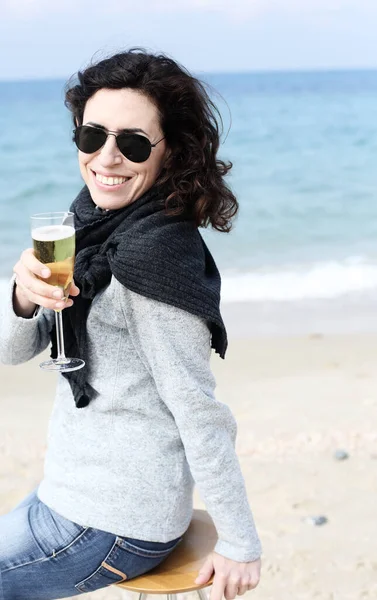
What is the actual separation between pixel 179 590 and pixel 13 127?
23.3 m

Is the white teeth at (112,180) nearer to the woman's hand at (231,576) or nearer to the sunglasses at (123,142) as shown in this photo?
the sunglasses at (123,142)

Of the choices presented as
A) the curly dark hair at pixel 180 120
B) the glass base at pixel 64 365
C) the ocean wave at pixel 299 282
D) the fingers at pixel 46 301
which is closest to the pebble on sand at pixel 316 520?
the curly dark hair at pixel 180 120

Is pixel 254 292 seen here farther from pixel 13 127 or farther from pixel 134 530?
pixel 13 127

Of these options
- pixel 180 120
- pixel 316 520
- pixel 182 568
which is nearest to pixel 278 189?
pixel 316 520

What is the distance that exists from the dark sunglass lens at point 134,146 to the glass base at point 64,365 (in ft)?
1.73

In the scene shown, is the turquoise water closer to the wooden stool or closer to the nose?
the nose

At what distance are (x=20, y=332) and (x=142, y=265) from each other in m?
0.43

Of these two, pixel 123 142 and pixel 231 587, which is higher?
pixel 123 142

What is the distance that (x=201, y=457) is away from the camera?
1.99 metres

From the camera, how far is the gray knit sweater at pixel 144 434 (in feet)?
6.53

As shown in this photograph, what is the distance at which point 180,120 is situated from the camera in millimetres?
2271

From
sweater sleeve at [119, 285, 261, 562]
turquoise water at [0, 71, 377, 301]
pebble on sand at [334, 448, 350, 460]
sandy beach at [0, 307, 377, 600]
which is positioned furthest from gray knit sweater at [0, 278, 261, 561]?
pebble on sand at [334, 448, 350, 460]

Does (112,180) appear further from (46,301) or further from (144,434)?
(144,434)

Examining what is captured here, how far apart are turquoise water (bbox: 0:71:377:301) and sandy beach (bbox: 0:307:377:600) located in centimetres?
194
